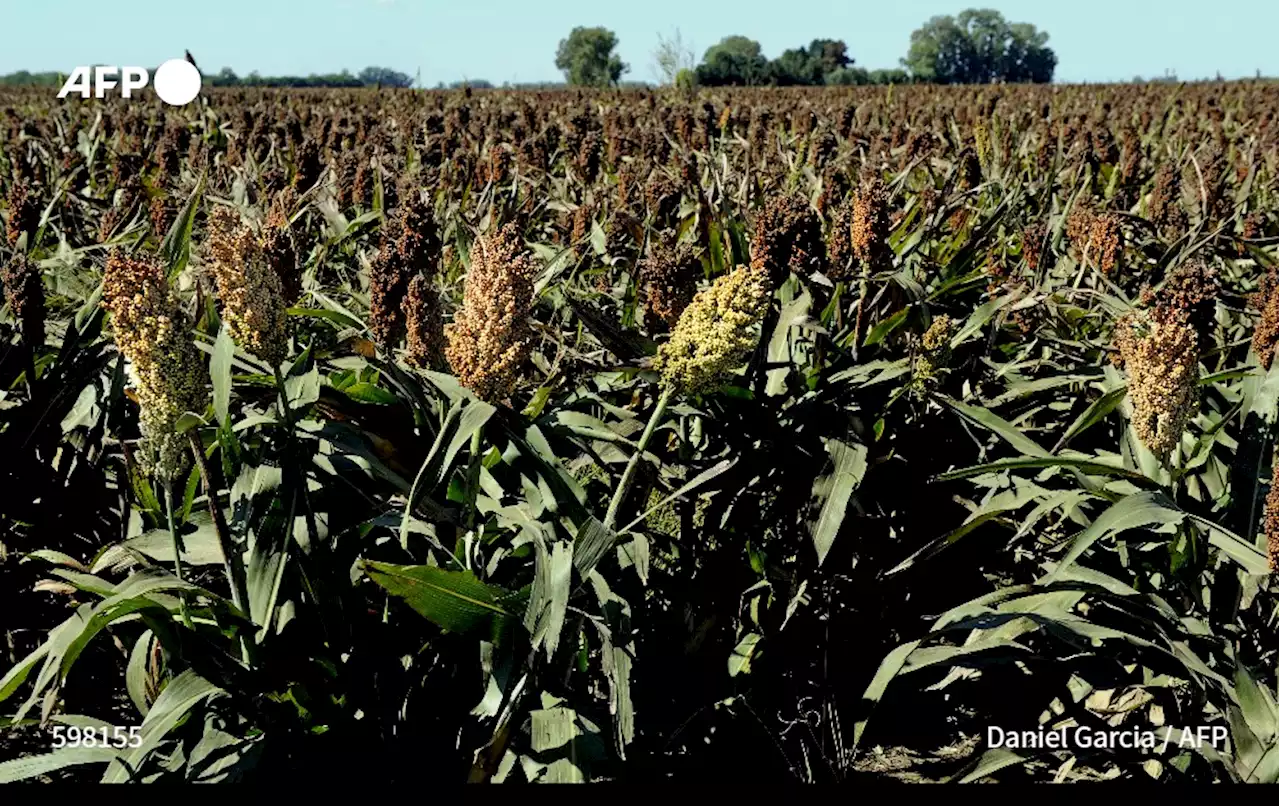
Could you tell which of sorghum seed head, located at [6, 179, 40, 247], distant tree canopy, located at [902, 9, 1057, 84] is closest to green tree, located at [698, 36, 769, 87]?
sorghum seed head, located at [6, 179, 40, 247]

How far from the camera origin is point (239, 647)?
2244 mm

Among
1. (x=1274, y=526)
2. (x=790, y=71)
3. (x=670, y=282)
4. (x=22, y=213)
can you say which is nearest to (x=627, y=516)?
(x=670, y=282)

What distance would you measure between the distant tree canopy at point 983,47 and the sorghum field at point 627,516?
4216 inches

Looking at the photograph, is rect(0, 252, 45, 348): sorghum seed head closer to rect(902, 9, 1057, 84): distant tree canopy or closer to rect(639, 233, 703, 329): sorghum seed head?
rect(639, 233, 703, 329): sorghum seed head

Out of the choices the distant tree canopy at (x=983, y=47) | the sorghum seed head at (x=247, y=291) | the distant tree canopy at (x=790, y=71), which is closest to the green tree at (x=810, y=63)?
the distant tree canopy at (x=790, y=71)

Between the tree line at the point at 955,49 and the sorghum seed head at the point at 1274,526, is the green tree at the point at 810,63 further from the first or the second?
the sorghum seed head at the point at 1274,526

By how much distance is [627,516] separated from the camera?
106 inches

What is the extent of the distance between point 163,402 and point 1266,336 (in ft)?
7.13

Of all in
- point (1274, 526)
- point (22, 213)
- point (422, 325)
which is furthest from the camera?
point (22, 213)

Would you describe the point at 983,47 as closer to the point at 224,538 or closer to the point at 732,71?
the point at 732,71

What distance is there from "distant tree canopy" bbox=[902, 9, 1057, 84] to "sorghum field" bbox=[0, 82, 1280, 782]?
107092mm

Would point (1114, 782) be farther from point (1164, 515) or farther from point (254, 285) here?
point (254, 285)

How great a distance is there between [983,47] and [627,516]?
383ft

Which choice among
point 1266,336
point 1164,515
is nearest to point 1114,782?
point 1164,515
